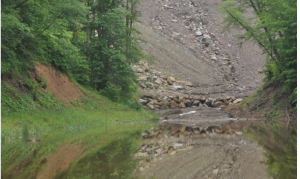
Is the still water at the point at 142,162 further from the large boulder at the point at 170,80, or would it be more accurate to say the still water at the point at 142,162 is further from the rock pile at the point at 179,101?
the large boulder at the point at 170,80

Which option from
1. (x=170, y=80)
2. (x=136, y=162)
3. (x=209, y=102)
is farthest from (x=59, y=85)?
(x=170, y=80)

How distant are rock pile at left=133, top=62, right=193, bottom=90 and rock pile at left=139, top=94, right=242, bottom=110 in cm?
485

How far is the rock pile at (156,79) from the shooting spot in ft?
125

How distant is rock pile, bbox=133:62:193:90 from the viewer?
1497 inches

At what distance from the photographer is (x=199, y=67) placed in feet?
168

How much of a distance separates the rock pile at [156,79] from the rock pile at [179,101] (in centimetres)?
485

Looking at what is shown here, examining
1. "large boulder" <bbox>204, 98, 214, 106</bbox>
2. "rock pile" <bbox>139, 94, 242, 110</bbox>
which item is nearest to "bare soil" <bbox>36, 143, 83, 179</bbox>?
"rock pile" <bbox>139, 94, 242, 110</bbox>

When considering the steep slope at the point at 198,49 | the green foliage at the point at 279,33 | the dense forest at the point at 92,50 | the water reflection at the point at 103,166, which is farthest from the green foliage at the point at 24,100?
the steep slope at the point at 198,49

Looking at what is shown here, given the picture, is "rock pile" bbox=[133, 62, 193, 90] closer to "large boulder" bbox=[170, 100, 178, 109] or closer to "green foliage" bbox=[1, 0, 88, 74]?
"large boulder" bbox=[170, 100, 178, 109]

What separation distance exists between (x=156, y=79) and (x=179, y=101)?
7570 mm

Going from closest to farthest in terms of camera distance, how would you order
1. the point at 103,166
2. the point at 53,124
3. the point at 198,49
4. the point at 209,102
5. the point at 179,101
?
the point at 103,166 < the point at 53,124 < the point at 179,101 < the point at 209,102 < the point at 198,49

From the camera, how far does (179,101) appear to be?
3244 centimetres

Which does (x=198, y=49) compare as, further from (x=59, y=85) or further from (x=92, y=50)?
(x=59, y=85)

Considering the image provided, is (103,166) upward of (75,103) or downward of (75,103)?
upward
